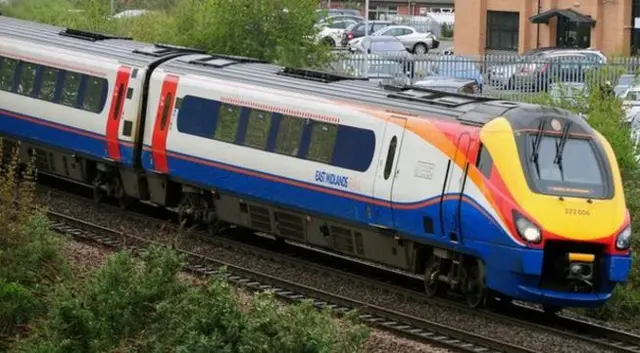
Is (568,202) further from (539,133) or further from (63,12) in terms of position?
(63,12)

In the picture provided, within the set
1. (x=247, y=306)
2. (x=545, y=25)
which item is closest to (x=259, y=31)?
(x=247, y=306)

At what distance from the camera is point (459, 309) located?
16.4 m

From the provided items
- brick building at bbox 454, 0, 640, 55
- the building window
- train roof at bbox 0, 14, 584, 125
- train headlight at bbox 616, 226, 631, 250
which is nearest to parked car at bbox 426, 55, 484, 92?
train roof at bbox 0, 14, 584, 125

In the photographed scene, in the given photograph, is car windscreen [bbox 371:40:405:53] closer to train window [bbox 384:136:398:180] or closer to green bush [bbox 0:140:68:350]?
train window [bbox 384:136:398:180]

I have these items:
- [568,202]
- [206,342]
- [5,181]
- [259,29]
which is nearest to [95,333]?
[206,342]

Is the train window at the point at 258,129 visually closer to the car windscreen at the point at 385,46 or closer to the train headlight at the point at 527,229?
the train headlight at the point at 527,229

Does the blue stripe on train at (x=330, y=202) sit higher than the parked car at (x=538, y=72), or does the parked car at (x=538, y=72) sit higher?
the parked car at (x=538, y=72)

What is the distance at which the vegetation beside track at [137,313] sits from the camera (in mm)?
10781

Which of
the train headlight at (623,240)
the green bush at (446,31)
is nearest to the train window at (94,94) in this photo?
the train headlight at (623,240)

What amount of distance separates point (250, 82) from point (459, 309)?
5.20 metres

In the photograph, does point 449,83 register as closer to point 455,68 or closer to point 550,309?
point 455,68

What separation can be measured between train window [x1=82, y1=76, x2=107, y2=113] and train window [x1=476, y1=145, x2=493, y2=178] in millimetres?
8016

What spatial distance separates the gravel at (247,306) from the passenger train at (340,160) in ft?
5.31

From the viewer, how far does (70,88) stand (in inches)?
899
